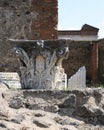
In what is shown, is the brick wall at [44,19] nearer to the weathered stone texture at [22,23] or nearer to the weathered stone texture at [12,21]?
the weathered stone texture at [22,23]

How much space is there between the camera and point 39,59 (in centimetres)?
715

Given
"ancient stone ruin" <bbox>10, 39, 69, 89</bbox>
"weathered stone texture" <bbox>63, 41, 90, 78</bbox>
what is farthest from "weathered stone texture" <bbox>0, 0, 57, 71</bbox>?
"weathered stone texture" <bbox>63, 41, 90, 78</bbox>

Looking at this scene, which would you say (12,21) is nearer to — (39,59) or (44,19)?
(44,19)

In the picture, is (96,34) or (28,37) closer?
(28,37)

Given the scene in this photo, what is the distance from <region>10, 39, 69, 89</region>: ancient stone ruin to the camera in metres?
7.07

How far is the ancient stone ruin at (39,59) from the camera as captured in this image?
278 inches

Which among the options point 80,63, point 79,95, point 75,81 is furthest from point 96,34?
point 79,95

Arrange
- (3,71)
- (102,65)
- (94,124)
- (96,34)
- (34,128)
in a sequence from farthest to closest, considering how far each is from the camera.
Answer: (96,34)
(102,65)
(3,71)
(94,124)
(34,128)

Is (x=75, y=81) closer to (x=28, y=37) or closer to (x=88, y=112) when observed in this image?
(x=28, y=37)

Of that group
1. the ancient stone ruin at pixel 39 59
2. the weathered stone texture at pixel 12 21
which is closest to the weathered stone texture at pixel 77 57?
the weathered stone texture at pixel 12 21

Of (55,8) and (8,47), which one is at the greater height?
(55,8)

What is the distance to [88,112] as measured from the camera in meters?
5.84

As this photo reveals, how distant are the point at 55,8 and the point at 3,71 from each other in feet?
6.42

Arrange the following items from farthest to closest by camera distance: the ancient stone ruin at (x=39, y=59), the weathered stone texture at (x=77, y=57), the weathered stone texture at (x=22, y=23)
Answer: the weathered stone texture at (x=77, y=57) → the weathered stone texture at (x=22, y=23) → the ancient stone ruin at (x=39, y=59)
